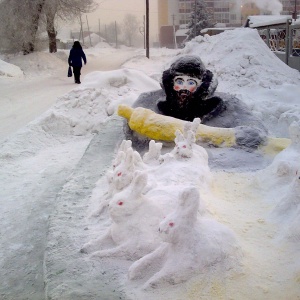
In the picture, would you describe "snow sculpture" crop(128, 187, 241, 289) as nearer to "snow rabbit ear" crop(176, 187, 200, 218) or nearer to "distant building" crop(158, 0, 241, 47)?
"snow rabbit ear" crop(176, 187, 200, 218)

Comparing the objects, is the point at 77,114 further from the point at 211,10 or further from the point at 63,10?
the point at 211,10

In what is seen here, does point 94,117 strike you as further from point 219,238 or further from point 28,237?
point 219,238

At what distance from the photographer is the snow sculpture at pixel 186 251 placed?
2.09 metres

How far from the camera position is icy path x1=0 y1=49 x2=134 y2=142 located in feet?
30.0

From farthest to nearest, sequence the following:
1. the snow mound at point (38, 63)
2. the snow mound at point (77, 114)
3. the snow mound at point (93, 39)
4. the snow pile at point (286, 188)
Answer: the snow mound at point (93, 39), the snow mound at point (38, 63), the snow mound at point (77, 114), the snow pile at point (286, 188)

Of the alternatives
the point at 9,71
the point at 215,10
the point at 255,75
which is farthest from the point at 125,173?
the point at 215,10

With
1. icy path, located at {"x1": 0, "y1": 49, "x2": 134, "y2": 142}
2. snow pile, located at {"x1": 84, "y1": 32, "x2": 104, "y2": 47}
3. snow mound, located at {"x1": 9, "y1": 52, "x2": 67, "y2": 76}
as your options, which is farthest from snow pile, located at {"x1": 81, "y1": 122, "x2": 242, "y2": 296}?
snow pile, located at {"x1": 84, "y1": 32, "x2": 104, "y2": 47}

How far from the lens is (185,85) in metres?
4.93

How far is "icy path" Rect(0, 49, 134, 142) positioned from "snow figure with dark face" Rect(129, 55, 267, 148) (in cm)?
400

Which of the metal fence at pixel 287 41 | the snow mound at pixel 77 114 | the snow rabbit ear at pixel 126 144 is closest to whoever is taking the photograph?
the snow rabbit ear at pixel 126 144

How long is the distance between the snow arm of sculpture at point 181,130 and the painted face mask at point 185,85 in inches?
15.5

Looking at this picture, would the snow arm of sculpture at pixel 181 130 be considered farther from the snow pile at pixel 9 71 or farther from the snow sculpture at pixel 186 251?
the snow pile at pixel 9 71

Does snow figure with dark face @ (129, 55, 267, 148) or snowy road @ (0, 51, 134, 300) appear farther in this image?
snow figure with dark face @ (129, 55, 267, 148)

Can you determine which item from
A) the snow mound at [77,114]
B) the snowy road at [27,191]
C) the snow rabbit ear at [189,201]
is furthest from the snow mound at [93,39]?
the snow rabbit ear at [189,201]
